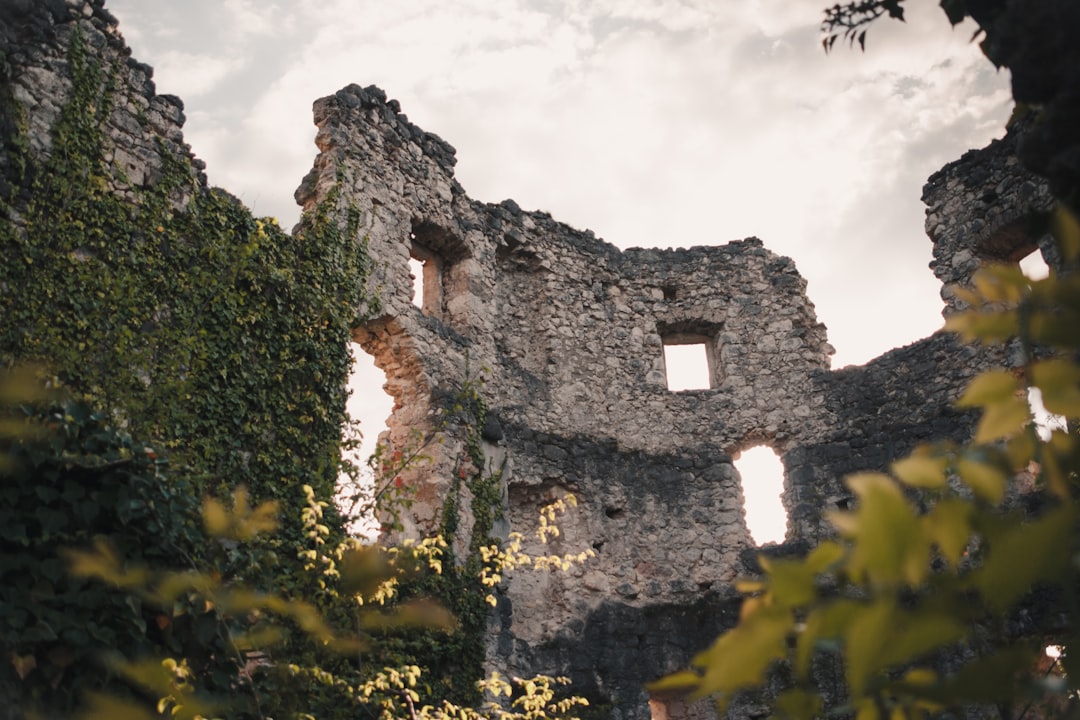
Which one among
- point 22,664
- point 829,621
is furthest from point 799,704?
point 22,664

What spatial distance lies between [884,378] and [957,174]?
2543 mm

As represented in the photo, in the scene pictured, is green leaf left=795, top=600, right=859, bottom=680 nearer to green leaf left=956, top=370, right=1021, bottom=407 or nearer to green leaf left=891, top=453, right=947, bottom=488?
green leaf left=891, top=453, right=947, bottom=488

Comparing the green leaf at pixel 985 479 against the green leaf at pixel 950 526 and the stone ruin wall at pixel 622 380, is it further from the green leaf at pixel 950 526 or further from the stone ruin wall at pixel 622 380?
the stone ruin wall at pixel 622 380

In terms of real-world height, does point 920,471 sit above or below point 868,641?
above

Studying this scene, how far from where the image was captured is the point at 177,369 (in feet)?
22.0

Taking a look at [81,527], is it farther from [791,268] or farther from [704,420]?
[791,268]

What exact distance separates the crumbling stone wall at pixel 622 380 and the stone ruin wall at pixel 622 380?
23mm

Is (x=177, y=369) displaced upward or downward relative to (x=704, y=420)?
downward

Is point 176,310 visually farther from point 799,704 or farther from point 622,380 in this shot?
point 799,704

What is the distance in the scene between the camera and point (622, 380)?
11992 millimetres

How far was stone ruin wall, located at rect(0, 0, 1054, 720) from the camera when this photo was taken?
9914 millimetres

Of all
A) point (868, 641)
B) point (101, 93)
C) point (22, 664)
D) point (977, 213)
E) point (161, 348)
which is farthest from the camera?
point (977, 213)

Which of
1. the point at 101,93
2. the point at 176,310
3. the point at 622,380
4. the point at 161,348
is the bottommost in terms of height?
the point at 161,348

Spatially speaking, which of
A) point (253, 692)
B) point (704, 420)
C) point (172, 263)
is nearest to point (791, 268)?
point (704, 420)
